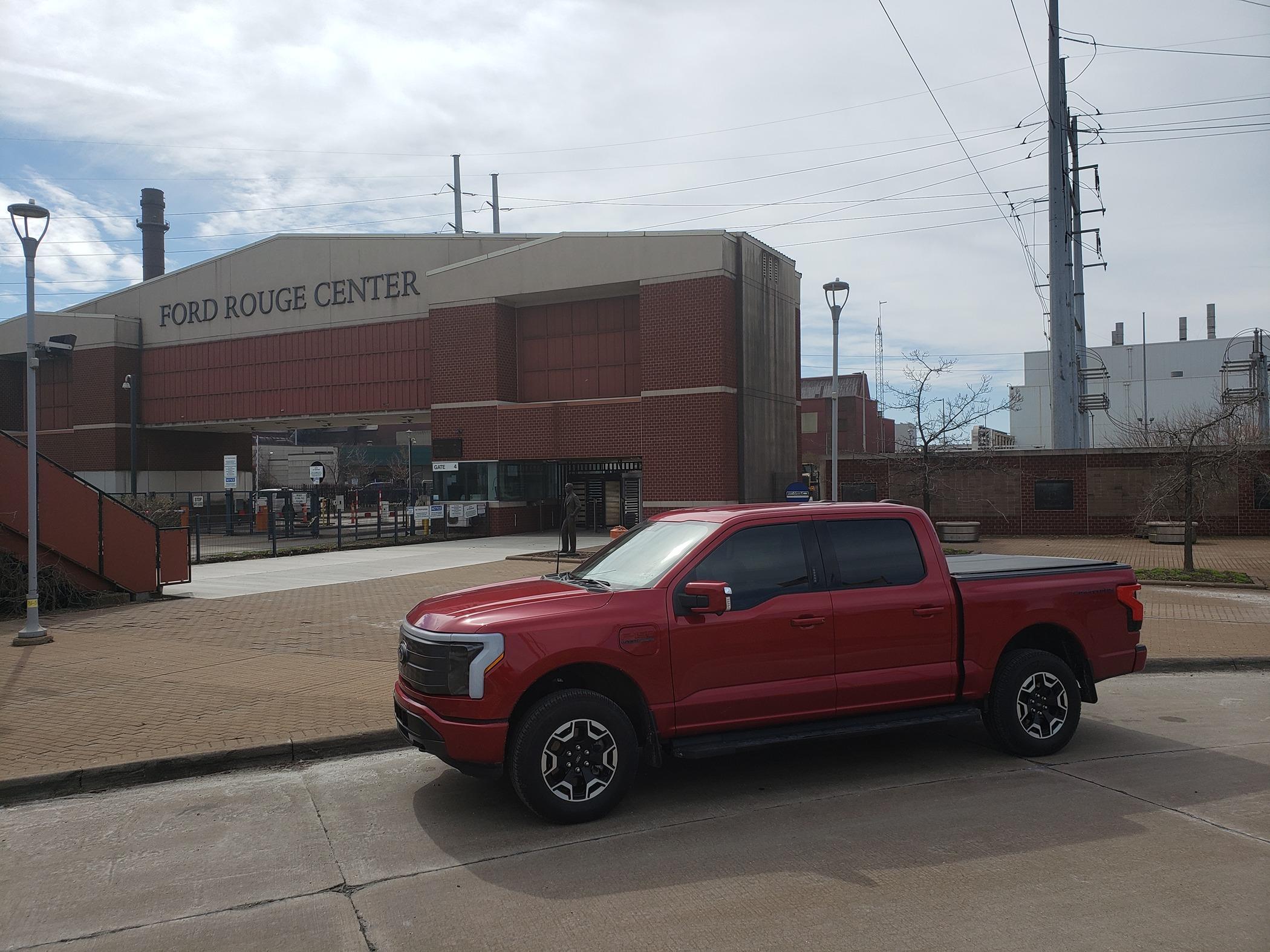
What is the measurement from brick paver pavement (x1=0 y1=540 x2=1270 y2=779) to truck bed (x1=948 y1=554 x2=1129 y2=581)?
13.2 feet

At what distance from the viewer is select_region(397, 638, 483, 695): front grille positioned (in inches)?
203

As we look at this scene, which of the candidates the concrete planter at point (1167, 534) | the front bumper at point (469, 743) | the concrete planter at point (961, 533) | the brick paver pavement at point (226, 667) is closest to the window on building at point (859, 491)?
the concrete planter at point (961, 533)

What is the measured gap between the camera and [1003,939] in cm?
386

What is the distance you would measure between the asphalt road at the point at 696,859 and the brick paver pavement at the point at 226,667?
76 centimetres

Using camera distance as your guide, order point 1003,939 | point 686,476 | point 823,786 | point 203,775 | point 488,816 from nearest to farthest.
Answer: point 1003,939 → point 488,816 → point 823,786 → point 203,775 → point 686,476

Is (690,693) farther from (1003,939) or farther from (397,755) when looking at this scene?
(397,755)

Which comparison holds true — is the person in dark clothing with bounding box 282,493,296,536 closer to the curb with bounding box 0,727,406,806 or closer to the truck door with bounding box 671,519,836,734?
the curb with bounding box 0,727,406,806

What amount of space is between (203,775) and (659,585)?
3.57 metres

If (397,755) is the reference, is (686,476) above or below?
above

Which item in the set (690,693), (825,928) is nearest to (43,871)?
(690,693)

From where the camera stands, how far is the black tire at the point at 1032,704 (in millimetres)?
6410

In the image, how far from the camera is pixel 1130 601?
686 cm

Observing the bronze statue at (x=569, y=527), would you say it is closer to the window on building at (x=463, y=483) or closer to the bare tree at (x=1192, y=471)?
the window on building at (x=463, y=483)

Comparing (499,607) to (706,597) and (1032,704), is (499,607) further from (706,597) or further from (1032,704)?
(1032,704)
